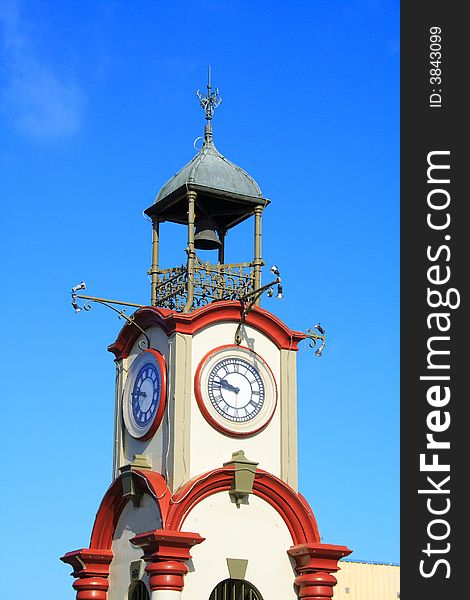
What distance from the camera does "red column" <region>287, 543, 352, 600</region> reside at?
2531 cm

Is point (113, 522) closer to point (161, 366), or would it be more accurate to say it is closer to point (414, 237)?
point (161, 366)

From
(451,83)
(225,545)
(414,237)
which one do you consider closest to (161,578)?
(225,545)

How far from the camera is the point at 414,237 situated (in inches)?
862

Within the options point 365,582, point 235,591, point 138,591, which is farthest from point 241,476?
point 365,582

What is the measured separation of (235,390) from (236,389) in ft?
0.10

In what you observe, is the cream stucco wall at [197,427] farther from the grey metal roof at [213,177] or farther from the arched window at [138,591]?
the grey metal roof at [213,177]

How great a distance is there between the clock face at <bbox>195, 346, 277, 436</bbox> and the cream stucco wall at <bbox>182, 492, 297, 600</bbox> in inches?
55.4

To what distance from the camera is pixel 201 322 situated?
2595 cm

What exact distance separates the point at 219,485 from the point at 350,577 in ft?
53.9

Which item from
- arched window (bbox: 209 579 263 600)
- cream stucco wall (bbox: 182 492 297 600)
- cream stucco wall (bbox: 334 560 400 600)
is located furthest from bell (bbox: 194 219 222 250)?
cream stucco wall (bbox: 334 560 400 600)

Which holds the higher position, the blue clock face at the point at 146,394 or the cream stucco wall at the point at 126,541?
the blue clock face at the point at 146,394

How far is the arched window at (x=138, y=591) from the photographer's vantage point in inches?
986

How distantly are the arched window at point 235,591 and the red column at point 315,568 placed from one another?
0.88 metres

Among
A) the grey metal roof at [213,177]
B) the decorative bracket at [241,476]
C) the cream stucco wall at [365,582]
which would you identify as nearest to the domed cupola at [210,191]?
the grey metal roof at [213,177]
